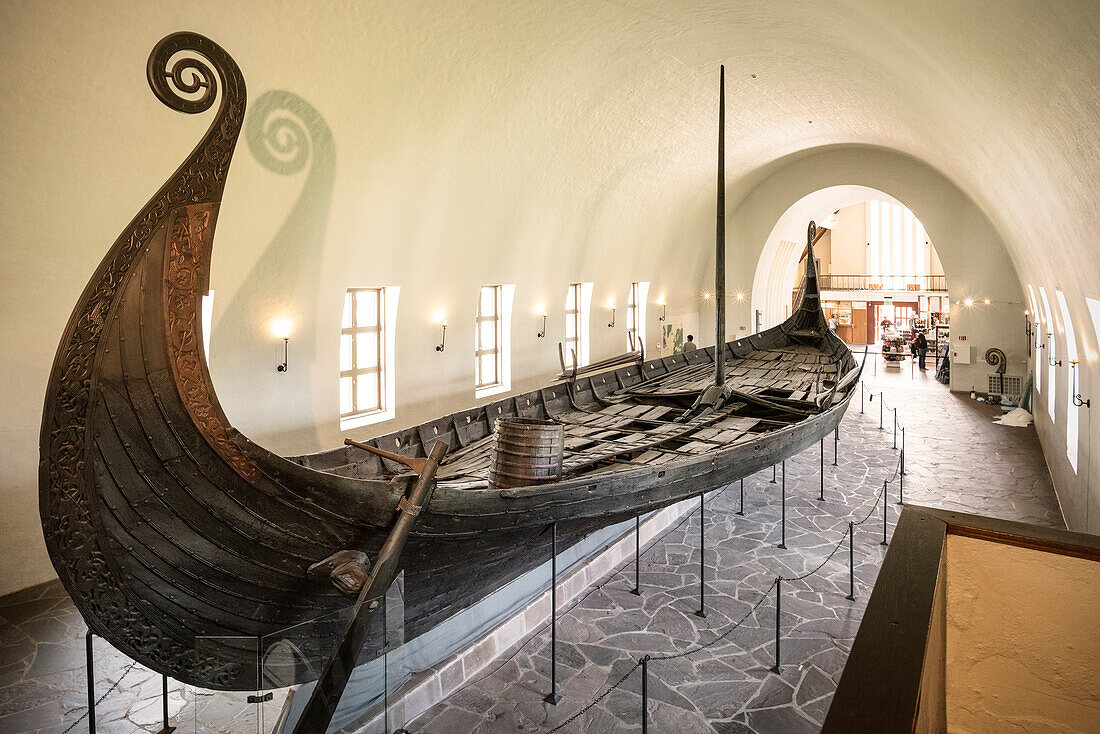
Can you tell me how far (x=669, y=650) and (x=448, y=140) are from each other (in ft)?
21.2

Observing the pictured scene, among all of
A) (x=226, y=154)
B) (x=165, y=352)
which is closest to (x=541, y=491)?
(x=165, y=352)

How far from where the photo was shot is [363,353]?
9.97 metres

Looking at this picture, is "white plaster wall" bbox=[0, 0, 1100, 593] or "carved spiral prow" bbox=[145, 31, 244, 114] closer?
"carved spiral prow" bbox=[145, 31, 244, 114]

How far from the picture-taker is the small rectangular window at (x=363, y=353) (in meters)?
9.73

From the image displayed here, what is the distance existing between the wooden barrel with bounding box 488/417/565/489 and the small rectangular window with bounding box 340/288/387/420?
16.6ft

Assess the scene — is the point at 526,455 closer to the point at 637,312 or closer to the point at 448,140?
the point at 448,140

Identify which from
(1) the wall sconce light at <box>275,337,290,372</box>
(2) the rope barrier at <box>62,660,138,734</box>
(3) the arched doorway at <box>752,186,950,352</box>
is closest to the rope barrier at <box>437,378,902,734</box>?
(2) the rope barrier at <box>62,660,138,734</box>

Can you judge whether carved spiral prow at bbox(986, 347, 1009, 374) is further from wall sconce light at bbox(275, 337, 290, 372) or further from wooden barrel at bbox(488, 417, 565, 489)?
wall sconce light at bbox(275, 337, 290, 372)

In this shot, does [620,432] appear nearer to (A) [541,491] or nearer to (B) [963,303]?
(A) [541,491]

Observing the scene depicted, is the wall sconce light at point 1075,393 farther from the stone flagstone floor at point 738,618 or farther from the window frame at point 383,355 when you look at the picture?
the window frame at point 383,355

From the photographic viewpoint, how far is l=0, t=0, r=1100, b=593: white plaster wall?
5336 mm

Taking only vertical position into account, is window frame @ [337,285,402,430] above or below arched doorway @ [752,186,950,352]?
below

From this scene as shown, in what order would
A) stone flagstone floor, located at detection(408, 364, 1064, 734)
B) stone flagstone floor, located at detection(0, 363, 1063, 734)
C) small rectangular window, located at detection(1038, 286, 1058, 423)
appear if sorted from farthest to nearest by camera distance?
1. small rectangular window, located at detection(1038, 286, 1058, 423)
2. stone flagstone floor, located at detection(408, 364, 1064, 734)
3. stone flagstone floor, located at detection(0, 363, 1063, 734)

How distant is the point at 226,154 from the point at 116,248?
729 millimetres
